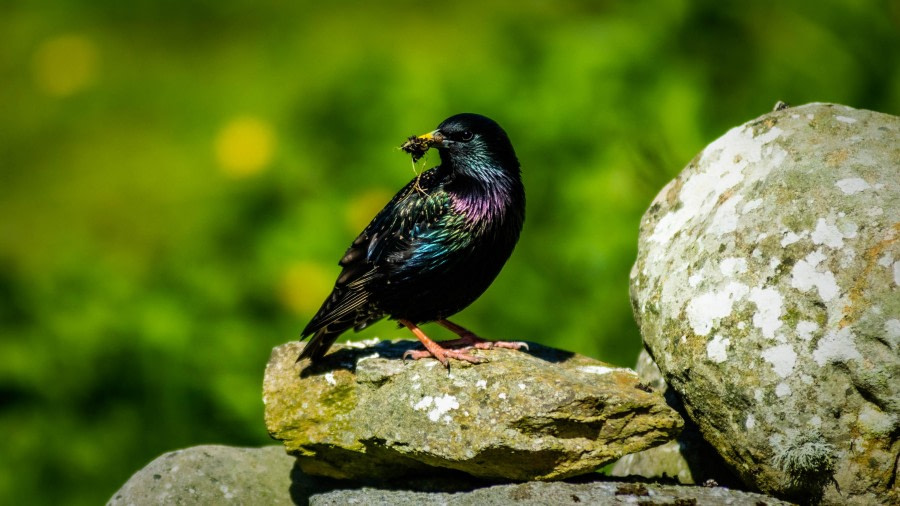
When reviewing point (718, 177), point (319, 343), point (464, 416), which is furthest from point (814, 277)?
point (319, 343)

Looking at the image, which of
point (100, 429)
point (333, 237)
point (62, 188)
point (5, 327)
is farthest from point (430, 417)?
point (62, 188)

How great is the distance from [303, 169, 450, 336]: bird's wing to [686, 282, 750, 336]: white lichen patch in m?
1.49

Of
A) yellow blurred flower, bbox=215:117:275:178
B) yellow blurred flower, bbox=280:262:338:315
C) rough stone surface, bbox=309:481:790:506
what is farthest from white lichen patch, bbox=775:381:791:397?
yellow blurred flower, bbox=215:117:275:178

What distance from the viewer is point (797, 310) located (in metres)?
4.85

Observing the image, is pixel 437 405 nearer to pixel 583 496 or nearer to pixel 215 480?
pixel 583 496

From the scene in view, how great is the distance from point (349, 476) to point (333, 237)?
12.8 feet

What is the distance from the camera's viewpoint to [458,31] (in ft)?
35.1

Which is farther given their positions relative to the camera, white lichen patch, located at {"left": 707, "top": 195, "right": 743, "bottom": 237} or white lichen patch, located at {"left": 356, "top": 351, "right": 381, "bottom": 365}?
white lichen patch, located at {"left": 356, "top": 351, "right": 381, "bottom": 365}

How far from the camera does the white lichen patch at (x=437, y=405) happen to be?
546 centimetres

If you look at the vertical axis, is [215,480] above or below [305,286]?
below

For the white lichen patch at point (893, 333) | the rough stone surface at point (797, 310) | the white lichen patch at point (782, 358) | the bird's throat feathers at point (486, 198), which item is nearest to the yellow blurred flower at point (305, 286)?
the bird's throat feathers at point (486, 198)

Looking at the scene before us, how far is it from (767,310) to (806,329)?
0.20 m

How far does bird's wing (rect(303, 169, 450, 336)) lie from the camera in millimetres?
5961

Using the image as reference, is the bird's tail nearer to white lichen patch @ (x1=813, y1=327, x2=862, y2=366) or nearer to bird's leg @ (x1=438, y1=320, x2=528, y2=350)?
bird's leg @ (x1=438, y1=320, x2=528, y2=350)
